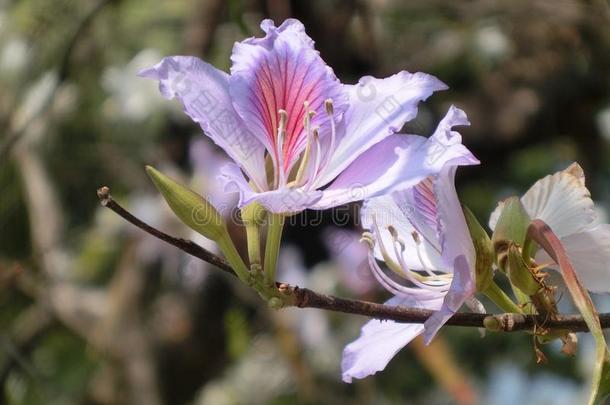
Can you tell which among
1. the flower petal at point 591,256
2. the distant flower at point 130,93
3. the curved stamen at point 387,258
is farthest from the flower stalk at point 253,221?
the distant flower at point 130,93

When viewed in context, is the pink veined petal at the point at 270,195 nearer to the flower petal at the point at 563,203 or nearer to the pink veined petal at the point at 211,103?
the pink veined petal at the point at 211,103

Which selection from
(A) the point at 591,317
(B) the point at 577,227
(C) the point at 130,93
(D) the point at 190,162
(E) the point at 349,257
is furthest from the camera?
(C) the point at 130,93

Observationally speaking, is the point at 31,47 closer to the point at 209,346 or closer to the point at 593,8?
the point at 209,346

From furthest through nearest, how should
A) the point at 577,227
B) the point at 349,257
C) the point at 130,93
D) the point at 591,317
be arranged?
the point at 130,93
the point at 349,257
the point at 577,227
the point at 591,317

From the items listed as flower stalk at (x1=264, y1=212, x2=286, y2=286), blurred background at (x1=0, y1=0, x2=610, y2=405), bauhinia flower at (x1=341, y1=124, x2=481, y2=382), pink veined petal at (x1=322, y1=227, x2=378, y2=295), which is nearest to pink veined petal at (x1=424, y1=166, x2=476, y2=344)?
bauhinia flower at (x1=341, y1=124, x2=481, y2=382)

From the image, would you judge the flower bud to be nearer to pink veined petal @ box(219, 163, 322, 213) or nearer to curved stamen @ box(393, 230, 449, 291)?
pink veined petal @ box(219, 163, 322, 213)

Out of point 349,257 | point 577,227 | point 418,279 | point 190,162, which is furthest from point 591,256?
point 190,162

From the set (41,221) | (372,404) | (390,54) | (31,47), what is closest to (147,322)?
(41,221)

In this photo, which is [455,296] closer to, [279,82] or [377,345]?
[377,345]
